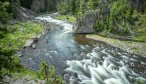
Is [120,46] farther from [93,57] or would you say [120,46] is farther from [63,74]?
[63,74]

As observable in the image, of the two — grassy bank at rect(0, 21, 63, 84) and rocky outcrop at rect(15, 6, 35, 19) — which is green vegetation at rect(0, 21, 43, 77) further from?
rocky outcrop at rect(15, 6, 35, 19)

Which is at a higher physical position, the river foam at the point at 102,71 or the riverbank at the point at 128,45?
the riverbank at the point at 128,45

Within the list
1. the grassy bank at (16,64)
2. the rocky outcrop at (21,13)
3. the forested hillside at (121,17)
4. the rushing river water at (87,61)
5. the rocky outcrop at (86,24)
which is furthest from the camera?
the rocky outcrop at (21,13)

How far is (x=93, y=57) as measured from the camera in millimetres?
51312

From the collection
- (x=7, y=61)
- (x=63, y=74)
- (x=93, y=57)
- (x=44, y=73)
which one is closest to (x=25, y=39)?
(x=93, y=57)

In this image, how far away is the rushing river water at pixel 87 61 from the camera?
39753 mm

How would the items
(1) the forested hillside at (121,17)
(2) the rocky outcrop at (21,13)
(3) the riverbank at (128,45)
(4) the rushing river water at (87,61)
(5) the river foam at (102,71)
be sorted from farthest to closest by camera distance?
(2) the rocky outcrop at (21,13)
(1) the forested hillside at (121,17)
(3) the riverbank at (128,45)
(4) the rushing river water at (87,61)
(5) the river foam at (102,71)

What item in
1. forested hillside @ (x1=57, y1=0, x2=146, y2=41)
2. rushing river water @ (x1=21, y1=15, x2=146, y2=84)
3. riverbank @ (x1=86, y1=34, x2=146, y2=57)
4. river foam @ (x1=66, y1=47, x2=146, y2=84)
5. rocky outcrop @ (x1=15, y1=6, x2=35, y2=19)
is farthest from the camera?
rocky outcrop @ (x1=15, y1=6, x2=35, y2=19)

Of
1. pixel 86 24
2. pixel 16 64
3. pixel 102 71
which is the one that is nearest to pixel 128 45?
pixel 86 24

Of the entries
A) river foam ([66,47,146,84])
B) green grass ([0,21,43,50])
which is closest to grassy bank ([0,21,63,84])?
green grass ([0,21,43,50])

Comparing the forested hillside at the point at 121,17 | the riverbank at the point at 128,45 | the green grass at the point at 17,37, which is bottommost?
the riverbank at the point at 128,45

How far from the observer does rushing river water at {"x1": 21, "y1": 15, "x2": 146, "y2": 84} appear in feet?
130

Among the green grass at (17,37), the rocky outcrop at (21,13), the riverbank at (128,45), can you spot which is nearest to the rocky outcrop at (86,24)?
the riverbank at (128,45)

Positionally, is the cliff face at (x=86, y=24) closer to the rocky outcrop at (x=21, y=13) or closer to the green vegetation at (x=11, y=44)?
the green vegetation at (x=11, y=44)
